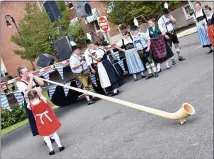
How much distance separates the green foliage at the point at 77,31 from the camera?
36.0 meters

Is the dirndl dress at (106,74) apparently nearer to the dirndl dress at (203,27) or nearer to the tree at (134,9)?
the dirndl dress at (203,27)

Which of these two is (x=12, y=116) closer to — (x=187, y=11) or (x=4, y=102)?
(x=4, y=102)

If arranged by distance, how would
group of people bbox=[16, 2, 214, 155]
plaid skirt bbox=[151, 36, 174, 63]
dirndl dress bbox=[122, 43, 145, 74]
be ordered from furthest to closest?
dirndl dress bbox=[122, 43, 145, 74] → plaid skirt bbox=[151, 36, 174, 63] → group of people bbox=[16, 2, 214, 155]

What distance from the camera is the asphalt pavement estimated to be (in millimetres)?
5062

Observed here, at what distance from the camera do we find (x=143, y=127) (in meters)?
6.30

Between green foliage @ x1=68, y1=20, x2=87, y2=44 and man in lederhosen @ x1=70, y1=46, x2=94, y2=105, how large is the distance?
25155 millimetres

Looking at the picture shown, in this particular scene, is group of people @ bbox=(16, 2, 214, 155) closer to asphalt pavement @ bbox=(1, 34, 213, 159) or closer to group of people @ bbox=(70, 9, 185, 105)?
group of people @ bbox=(70, 9, 185, 105)

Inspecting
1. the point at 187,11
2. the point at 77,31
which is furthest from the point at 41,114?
the point at 77,31

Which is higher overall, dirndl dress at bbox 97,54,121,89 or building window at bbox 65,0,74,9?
building window at bbox 65,0,74,9

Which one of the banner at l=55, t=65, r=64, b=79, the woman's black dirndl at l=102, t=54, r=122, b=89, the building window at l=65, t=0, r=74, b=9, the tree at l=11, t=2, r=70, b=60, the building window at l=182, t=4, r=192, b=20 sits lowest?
the building window at l=182, t=4, r=192, b=20

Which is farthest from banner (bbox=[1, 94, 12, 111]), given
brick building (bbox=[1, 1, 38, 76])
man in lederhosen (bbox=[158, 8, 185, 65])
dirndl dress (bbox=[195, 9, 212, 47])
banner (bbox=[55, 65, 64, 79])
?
brick building (bbox=[1, 1, 38, 76])

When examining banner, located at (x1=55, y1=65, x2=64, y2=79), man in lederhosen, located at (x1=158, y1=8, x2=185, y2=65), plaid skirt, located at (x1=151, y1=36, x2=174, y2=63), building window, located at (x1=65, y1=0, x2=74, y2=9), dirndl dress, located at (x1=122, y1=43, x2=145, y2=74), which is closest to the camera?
banner, located at (x1=55, y1=65, x2=64, y2=79)

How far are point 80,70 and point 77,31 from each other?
26679mm

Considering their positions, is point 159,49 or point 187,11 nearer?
point 159,49
